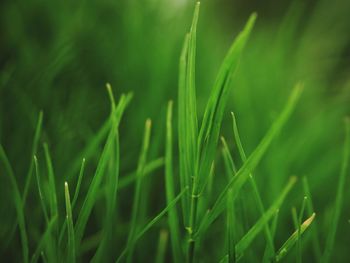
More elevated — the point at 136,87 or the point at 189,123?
the point at 136,87

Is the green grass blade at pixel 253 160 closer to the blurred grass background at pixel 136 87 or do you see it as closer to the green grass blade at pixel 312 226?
the green grass blade at pixel 312 226

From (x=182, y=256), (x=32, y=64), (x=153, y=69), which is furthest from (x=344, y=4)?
(x=182, y=256)

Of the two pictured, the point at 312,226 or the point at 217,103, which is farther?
the point at 312,226

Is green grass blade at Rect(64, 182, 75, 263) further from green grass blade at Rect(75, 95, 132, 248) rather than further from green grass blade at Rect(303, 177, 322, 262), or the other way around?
green grass blade at Rect(303, 177, 322, 262)

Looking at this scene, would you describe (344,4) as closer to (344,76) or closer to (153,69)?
(344,76)

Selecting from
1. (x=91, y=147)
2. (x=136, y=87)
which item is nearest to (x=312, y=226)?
(x=91, y=147)

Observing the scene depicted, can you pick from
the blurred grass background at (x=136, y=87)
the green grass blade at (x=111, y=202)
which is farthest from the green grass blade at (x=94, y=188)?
the blurred grass background at (x=136, y=87)

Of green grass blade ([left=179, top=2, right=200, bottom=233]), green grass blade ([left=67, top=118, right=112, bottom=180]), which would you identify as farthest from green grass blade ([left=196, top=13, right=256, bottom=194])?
green grass blade ([left=67, top=118, right=112, bottom=180])

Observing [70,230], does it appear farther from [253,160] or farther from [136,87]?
[136,87]
